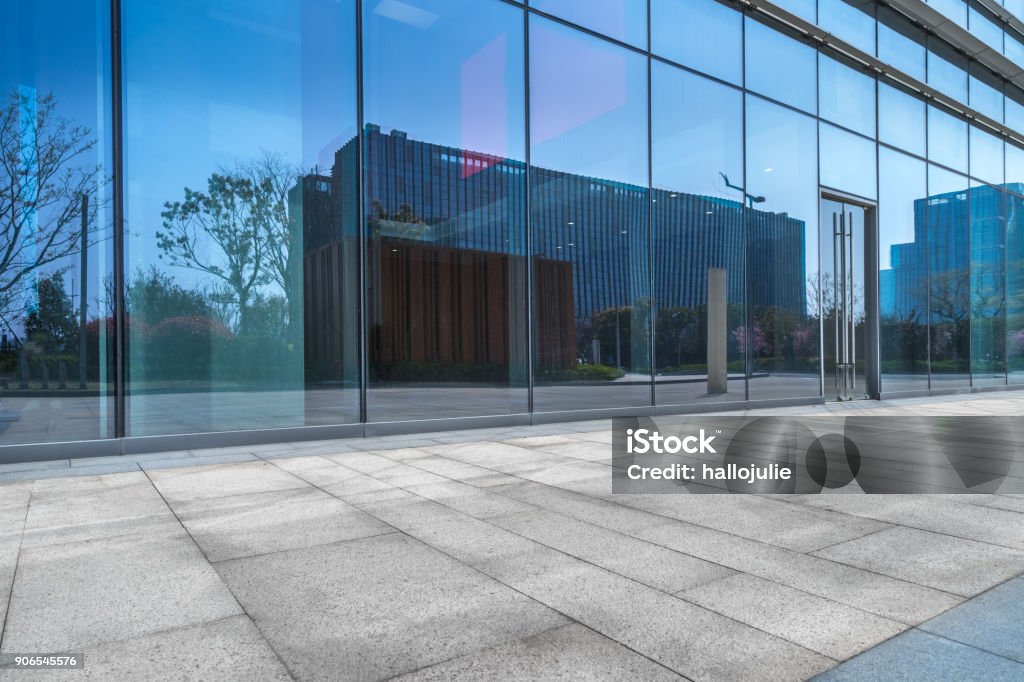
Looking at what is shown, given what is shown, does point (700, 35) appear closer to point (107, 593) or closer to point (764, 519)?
point (764, 519)

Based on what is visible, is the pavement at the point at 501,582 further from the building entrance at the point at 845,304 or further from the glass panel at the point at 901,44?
the glass panel at the point at 901,44

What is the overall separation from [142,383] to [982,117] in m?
26.2

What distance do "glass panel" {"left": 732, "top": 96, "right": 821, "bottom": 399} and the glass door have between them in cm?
44

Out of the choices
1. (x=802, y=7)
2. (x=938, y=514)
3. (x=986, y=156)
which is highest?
(x=802, y=7)

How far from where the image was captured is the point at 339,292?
10781mm

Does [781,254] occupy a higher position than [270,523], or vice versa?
[781,254]

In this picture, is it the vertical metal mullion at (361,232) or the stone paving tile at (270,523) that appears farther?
the vertical metal mullion at (361,232)

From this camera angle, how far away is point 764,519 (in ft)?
17.7

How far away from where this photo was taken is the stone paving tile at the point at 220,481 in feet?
21.2

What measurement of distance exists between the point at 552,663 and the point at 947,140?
80.2ft

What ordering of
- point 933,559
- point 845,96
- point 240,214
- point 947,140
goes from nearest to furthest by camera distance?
A: point 933,559 → point 240,214 → point 845,96 → point 947,140

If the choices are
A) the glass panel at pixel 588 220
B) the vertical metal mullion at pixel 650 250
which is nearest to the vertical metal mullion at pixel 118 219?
the glass panel at pixel 588 220

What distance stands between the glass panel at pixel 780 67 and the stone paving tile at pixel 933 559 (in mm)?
14278

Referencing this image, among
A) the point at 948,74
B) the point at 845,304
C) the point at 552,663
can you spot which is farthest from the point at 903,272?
the point at 552,663
